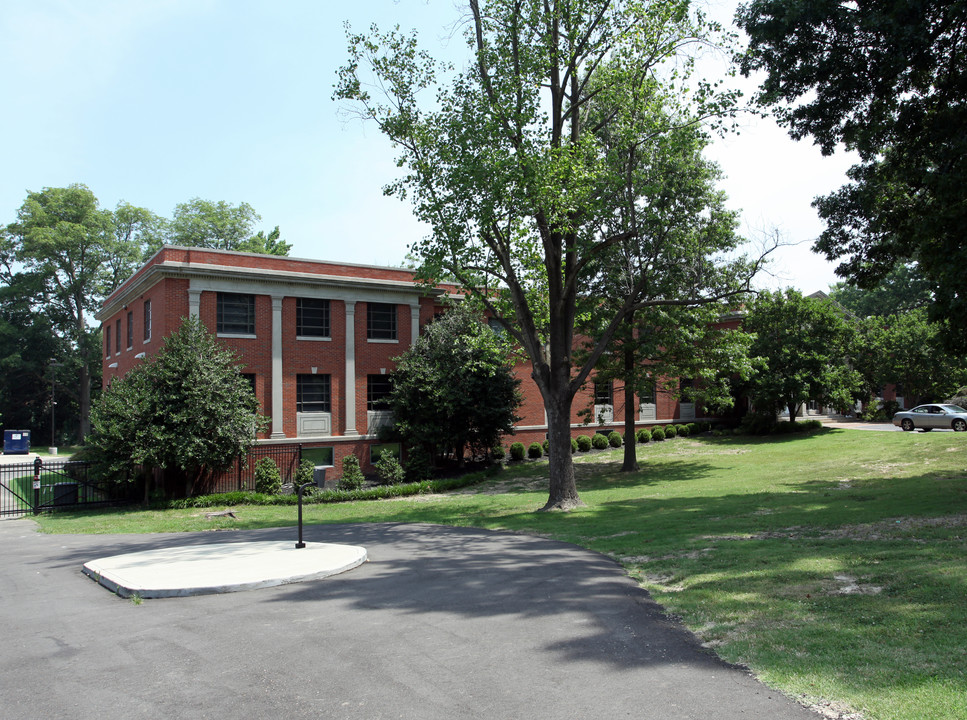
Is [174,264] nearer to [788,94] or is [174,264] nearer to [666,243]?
[666,243]

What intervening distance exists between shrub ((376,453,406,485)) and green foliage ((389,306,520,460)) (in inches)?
51.2

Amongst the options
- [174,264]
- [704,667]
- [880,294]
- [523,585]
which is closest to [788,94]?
[523,585]

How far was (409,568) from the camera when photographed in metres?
9.95

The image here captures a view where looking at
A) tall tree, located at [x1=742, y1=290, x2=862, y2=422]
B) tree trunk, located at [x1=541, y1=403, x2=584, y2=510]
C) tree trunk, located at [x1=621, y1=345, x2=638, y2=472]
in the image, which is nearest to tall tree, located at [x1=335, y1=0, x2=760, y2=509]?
tree trunk, located at [x1=541, y1=403, x2=584, y2=510]

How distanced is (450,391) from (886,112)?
1776cm

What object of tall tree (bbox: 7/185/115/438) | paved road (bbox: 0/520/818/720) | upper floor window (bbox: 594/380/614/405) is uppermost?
tall tree (bbox: 7/185/115/438)

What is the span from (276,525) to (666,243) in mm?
14531

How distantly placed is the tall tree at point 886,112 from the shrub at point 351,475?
18507mm

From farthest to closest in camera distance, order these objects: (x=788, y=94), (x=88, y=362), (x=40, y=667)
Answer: (x=88, y=362), (x=788, y=94), (x=40, y=667)

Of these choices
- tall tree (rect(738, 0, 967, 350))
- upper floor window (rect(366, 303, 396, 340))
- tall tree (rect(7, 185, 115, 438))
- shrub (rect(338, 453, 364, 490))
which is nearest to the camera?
tall tree (rect(738, 0, 967, 350))

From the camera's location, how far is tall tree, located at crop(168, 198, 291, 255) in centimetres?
5619

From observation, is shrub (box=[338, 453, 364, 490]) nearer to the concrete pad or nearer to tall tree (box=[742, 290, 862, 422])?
the concrete pad

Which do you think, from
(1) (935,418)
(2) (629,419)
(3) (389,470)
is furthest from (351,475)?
(1) (935,418)

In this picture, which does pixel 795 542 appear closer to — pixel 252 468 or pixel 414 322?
pixel 252 468
